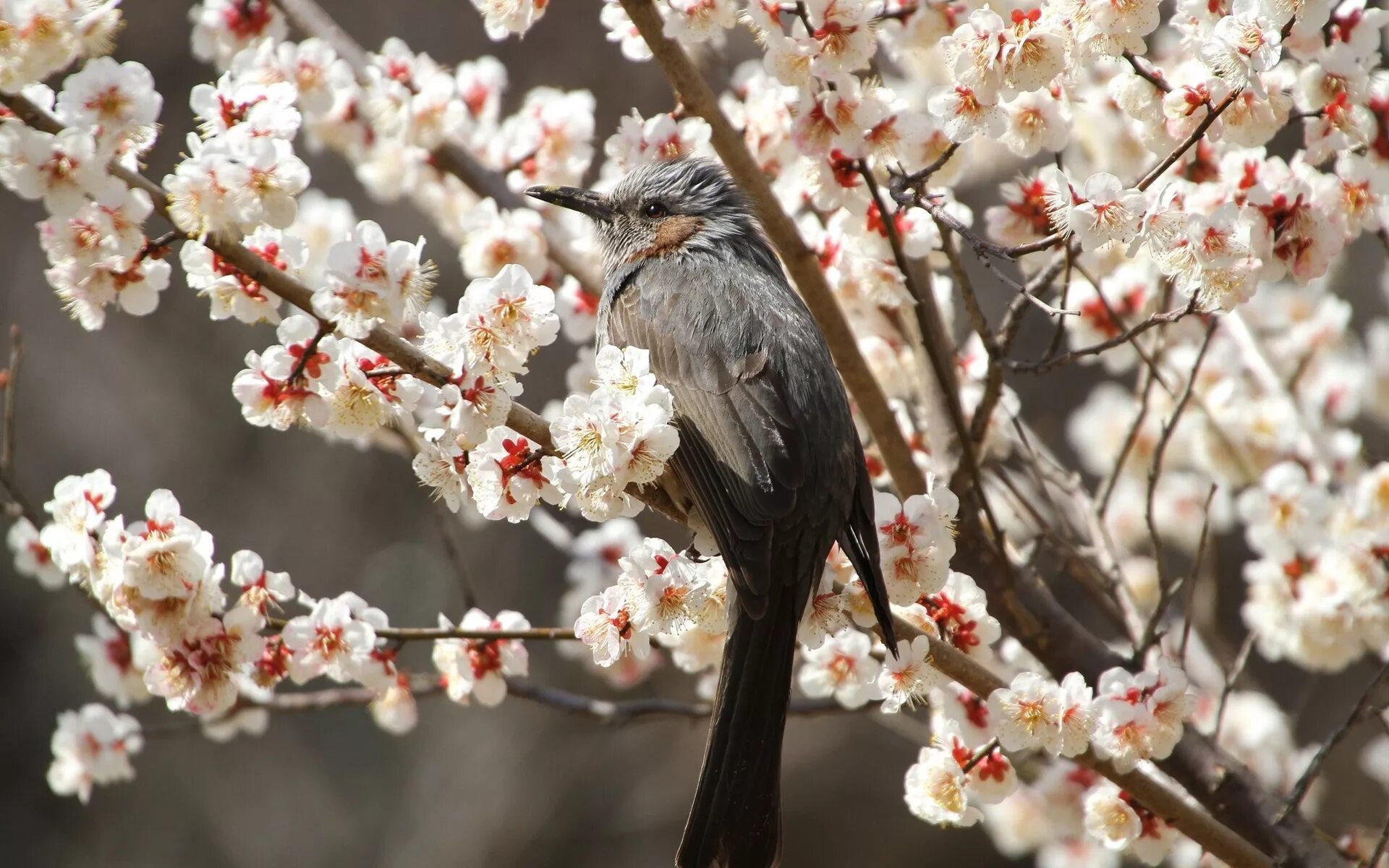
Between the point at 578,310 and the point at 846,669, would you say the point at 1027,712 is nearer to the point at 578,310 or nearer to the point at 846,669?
the point at 846,669

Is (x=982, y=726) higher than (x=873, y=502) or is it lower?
lower

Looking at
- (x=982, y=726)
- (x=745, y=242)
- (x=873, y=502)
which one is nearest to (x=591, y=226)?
Answer: (x=745, y=242)

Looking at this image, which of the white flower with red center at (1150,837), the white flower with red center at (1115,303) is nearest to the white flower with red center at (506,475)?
the white flower with red center at (1150,837)

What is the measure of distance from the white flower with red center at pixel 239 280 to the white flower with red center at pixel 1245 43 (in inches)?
59.7

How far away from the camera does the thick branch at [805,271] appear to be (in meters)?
2.50

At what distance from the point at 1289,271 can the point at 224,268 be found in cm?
186

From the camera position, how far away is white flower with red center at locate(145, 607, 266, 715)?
2.13 metres

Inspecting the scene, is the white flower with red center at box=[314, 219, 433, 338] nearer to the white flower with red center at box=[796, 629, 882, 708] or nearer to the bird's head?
the white flower with red center at box=[796, 629, 882, 708]

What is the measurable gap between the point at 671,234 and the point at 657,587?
141cm

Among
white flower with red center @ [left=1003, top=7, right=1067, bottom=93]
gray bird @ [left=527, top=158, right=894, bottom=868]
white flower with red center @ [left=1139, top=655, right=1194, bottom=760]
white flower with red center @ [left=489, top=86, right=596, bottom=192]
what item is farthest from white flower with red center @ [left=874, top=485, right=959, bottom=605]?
white flower with red center @ [left=489, top=86, right=596, bottom=192]

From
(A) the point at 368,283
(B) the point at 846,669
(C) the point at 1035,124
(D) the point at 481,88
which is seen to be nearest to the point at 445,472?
(A) the point at 368,283

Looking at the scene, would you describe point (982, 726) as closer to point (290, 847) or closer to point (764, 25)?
point (764, 25)

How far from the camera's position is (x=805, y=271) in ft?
8.67

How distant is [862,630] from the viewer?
2.69m
